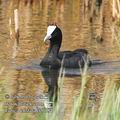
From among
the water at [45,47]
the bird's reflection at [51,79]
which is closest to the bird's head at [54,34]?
the water at [45,47]

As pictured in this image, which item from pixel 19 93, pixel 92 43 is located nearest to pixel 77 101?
pixel 19 93

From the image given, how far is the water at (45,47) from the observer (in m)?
8.74

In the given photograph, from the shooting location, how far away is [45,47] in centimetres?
1348

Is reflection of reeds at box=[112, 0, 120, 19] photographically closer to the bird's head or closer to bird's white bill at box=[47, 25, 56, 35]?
the bird's head

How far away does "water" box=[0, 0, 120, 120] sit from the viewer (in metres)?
8.74

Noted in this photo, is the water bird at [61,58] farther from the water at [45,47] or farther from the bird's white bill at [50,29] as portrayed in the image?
the water at [45,47]

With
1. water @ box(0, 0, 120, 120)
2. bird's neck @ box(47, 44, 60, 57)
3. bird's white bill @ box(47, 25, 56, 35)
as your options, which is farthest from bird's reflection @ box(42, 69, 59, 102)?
bird's white bill @ box(47, 25, 56, 35)

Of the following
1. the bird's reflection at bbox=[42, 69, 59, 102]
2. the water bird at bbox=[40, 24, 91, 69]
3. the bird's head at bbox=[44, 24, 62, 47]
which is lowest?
the bird's reflection at bbox=[42, 69, 59, 102]

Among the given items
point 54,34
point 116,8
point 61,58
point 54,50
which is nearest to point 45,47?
point 54,34

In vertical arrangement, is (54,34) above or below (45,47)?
above

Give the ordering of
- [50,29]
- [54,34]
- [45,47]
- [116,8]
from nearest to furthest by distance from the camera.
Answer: [50,29]
[54,34]
[45,47]
[116,8]

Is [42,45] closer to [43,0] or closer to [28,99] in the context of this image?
[28,99]

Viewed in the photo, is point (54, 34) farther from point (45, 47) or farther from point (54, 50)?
point (45, 47)

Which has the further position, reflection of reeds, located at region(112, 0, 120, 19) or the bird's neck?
reflection of reeds, located at region(112, 0, 120, 19)
